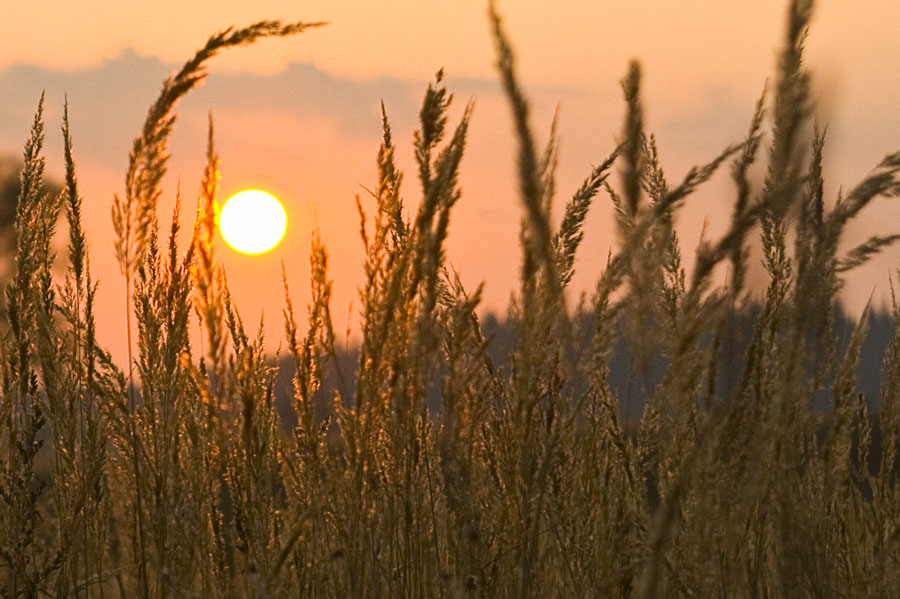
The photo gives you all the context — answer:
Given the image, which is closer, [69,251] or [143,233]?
[143,233]

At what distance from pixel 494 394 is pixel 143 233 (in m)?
0.80

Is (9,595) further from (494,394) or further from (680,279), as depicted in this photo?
(680,279)

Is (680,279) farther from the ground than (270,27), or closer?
closer

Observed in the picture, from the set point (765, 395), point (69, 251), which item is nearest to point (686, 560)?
point (765, 395)

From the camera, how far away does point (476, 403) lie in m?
2.02

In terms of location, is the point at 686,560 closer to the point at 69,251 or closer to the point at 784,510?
the point at 784,510

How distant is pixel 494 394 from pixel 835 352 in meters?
1.16

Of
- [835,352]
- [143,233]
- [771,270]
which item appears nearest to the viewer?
[143,233]

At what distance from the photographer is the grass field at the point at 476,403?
157 centimetres

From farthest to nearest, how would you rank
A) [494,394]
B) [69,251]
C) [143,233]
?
1. [69,251]
2. [494,394]
3. [143,233]

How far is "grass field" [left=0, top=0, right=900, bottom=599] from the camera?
5.14ft

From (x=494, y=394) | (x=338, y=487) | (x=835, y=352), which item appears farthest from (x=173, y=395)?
(x=835, y=352)

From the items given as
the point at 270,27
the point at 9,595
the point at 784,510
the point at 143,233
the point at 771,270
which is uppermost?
the point at 270,27

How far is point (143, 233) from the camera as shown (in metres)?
1.91
